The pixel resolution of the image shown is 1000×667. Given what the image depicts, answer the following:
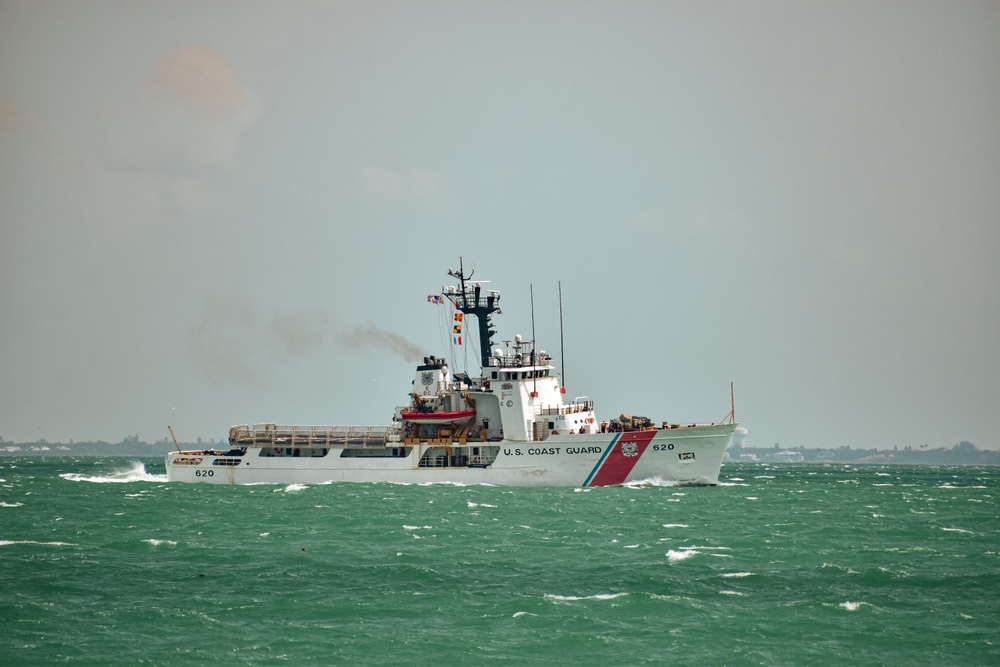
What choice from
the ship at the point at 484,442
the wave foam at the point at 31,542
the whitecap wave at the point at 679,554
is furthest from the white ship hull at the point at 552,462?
the wave foam at the point at 31,542

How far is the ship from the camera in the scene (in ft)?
177

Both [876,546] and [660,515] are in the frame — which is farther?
[660,515]

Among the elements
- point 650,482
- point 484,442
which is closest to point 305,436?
point 484,442

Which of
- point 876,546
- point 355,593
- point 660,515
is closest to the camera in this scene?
point 355,593

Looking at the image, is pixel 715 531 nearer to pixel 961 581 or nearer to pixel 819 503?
pixel 961 581

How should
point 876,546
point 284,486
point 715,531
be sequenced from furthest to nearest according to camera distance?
point 284,486, point 715,531, point 876,546

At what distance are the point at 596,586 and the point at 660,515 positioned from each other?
15.0 m

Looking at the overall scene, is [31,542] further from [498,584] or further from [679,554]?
[679,554]

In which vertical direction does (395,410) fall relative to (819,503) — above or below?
above

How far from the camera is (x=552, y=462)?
5450 centimetres

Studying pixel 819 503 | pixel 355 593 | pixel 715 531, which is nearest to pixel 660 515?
pixel 715 531

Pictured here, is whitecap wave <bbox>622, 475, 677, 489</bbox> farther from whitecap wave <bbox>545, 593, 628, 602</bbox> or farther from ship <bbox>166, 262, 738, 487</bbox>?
whitecap wave <bbox>545, 593, 628, 602</bbox>

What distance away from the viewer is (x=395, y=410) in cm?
5909

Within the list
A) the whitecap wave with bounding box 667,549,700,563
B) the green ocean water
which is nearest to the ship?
the green ocean water
